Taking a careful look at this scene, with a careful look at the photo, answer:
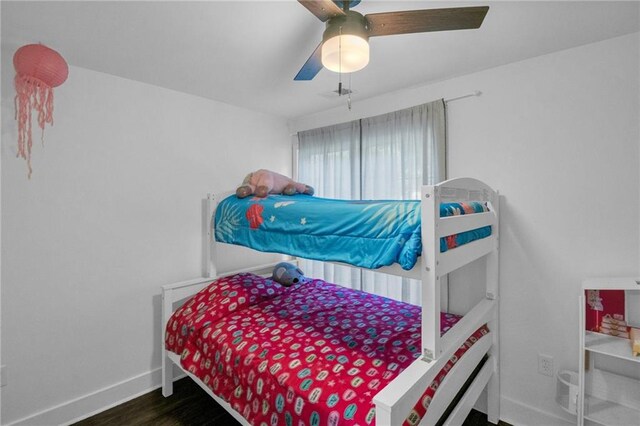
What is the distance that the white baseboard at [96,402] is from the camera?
201 centimetres

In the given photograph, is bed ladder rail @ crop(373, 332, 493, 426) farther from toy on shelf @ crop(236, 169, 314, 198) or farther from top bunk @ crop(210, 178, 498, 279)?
toy on shelf @ crop(236, 169, 314, 198)

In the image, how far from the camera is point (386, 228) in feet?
4.73

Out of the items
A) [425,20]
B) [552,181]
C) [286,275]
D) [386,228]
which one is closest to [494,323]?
[552,181]

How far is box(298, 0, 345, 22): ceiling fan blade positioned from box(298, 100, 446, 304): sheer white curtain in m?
1.42

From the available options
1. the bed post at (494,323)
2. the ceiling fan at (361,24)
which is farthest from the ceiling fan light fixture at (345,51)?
the bed post at (494,323)

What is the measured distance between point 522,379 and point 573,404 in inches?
12.9

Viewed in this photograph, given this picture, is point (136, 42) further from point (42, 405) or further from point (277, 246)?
point (42, 405)

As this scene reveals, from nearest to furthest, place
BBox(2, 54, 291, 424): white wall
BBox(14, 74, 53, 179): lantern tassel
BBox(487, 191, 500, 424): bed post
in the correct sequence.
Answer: BBox(14, 74, 53, 179): lantern tassel
BBox(2, 54, 291, 424): white wall
BBox(487, 191, 500, 424): bed post

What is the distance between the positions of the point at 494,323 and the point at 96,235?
2888 mm

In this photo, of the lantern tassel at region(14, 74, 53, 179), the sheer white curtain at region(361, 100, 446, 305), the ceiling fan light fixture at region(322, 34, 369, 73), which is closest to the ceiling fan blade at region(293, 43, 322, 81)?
the ceiling fan light fixture at region(322, 34, 369, 73)

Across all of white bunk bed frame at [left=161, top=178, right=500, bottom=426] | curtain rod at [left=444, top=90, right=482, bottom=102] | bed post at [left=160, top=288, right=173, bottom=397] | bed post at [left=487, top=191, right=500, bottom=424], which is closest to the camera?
white bunk bed frame at [left=161, top=178, right=500, bottom=426]

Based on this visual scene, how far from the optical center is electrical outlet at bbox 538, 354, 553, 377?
6.54 feet

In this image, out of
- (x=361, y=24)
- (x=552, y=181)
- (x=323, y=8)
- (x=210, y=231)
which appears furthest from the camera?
(x=210, y=231)

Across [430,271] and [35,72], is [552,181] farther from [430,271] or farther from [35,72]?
[35,72]
